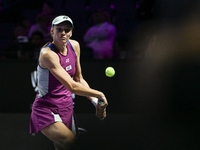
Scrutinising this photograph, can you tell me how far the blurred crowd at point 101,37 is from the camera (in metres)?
4.89

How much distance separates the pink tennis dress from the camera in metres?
2.26

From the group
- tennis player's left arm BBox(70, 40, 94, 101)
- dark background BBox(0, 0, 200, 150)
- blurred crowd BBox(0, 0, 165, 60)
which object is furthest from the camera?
blurred crowd BBox(0, 0, 165, 60)

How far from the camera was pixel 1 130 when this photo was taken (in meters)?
4.00

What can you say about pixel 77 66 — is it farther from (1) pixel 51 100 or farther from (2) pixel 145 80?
(2) pixel 145 80

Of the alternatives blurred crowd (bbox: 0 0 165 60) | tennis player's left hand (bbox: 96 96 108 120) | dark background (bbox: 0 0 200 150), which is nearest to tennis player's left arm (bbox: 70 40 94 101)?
tennis player's left hand (bbox: 96 96 108 120)

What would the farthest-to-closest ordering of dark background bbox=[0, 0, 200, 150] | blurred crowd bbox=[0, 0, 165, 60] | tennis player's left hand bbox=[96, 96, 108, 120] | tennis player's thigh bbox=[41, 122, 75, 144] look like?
blurred crowd bbox=[0, 0, 165, 60], dark background bbox=[0, 0, 200, 150], tennis player's thigh bbox=[41, 122, 75, 144], tennis player's left hand bbox=[96, 96, 108, 120]

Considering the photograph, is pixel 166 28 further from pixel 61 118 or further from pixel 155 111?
pixel 61 118

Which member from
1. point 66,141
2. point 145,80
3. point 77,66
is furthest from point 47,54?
point 145,80

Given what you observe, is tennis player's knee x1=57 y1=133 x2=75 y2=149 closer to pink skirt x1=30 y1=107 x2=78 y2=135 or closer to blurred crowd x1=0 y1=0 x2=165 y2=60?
pink skirt x1=30 y1=107 x2=78 y2=135

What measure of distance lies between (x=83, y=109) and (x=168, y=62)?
6.10 ft

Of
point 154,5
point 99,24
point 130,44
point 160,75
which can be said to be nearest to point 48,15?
point 99,24

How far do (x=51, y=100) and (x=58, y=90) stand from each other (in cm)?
11

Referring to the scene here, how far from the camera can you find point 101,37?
4898mm

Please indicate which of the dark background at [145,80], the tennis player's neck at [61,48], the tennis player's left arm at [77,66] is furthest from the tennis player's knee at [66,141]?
the dark background at [145,80]
